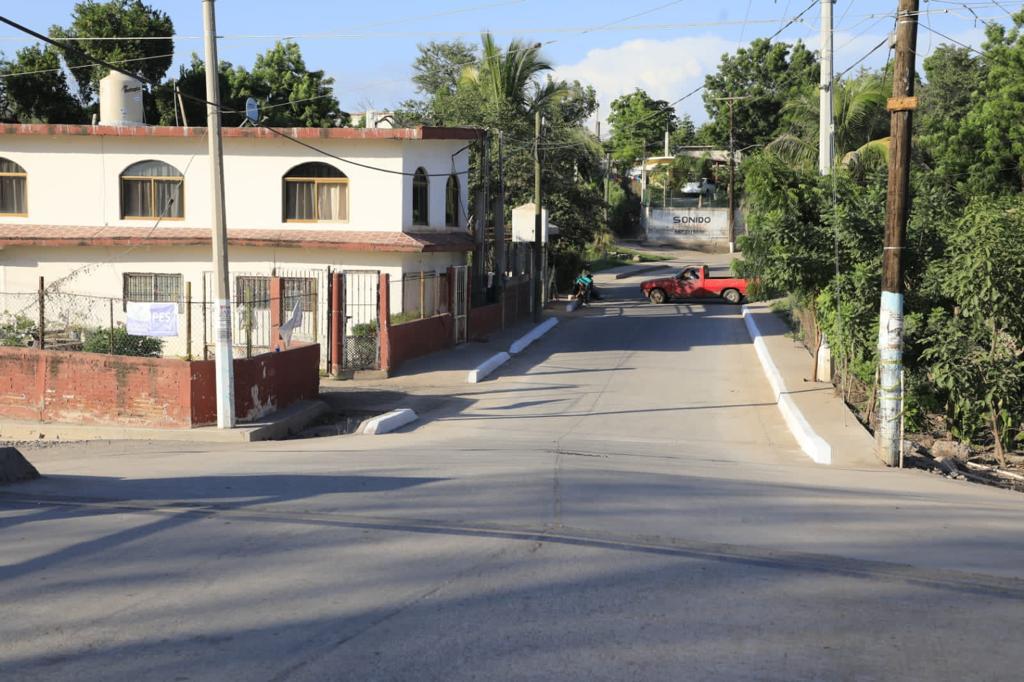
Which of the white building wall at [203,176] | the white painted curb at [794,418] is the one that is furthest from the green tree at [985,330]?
the white building wall at [203,176]

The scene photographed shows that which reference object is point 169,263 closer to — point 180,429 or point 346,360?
point 346,360

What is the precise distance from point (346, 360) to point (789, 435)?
10.6 meters

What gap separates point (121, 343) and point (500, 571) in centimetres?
1447

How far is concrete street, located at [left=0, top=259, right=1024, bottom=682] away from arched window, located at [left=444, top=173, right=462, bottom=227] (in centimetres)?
1681

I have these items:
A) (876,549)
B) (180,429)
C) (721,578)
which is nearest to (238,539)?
(721,578)

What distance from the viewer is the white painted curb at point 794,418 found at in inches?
628

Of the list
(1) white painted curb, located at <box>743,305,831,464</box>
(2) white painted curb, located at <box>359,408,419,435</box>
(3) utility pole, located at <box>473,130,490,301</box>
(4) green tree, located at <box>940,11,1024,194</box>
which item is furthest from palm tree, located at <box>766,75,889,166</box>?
(2) white painted curb, located at <box>359,408,419,435</box>

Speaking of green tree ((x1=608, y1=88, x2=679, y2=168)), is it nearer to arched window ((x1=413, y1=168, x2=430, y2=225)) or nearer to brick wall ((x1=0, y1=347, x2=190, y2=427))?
arched window ((x1=413, y1=168, x2=430, y2=225))

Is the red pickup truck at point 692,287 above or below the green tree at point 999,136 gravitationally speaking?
below

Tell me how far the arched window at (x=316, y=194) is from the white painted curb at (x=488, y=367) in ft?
17.7

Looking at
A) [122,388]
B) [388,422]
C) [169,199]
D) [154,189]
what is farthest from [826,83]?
[154,189]

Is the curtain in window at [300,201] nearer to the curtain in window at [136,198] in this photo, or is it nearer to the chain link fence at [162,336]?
the chain link fence at [162,336]

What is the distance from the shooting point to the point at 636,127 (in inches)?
3878

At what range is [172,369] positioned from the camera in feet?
57.4
